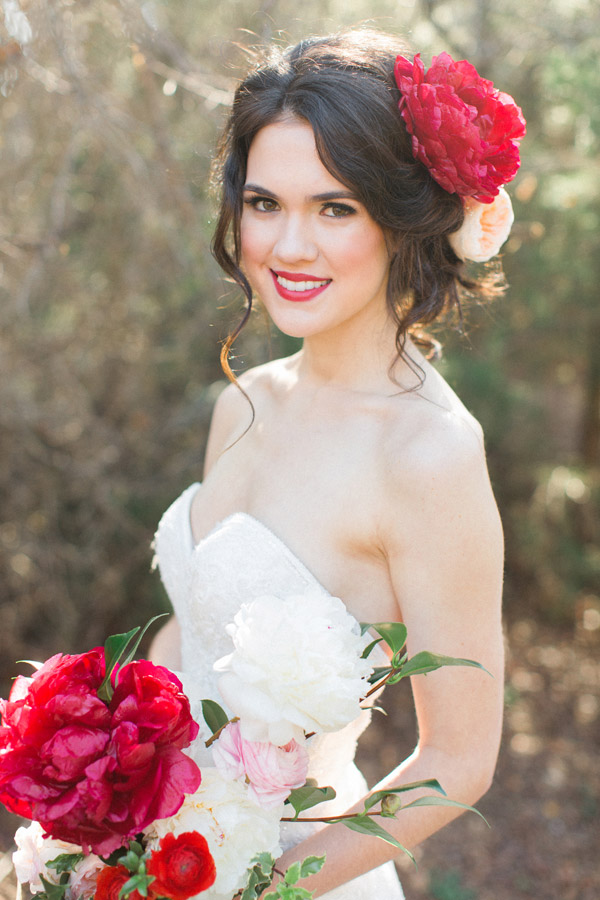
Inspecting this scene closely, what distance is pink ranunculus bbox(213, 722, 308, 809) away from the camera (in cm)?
110

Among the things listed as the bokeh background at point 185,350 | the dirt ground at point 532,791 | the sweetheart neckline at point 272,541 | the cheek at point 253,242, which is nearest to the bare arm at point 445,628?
the sweetheart neckline at point 272,541

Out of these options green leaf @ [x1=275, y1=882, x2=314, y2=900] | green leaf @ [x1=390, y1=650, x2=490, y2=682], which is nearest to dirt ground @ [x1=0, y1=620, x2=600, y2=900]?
green leaf @ [x1=275, y1=882, x2=314, y2=900]

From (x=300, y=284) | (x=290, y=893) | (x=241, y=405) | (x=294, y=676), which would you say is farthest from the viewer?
(x=241, y=405)

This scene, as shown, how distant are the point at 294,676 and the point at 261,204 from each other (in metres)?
1.09

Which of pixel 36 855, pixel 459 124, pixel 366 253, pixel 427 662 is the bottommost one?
pixel 36 855

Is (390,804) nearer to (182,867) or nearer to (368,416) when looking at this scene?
(182,867)

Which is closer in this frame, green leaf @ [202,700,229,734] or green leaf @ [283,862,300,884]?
green leaf @ [283,862,300,884]

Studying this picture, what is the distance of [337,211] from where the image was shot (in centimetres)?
164

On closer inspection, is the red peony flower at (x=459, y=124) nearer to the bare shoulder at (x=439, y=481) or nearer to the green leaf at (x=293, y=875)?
the bare shoulder at (x=439, y=481)

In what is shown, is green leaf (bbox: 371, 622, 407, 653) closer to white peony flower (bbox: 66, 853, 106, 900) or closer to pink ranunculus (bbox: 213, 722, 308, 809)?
pink ranunculus (bbox: 213, 722, 308, 809)

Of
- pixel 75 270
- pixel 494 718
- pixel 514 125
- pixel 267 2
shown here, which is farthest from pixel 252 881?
pixel 75 270

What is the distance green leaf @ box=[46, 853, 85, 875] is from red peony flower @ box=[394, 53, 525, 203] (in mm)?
1400

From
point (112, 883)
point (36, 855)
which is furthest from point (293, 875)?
point (36, 855)

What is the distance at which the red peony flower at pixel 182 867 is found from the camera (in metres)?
1.02
